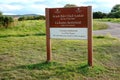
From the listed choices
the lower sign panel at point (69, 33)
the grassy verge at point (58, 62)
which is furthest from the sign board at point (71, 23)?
the grassy verge at point (58, 62)

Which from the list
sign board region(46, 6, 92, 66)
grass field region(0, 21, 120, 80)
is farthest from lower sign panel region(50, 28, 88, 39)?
grass field region(0, 21, 120, 80)

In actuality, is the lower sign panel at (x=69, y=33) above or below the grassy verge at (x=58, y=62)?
above

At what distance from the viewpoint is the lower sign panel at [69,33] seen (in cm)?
916

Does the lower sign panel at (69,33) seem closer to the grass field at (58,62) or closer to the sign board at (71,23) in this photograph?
the sign board at (71,23)

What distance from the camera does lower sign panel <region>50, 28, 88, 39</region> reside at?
9.16 metres

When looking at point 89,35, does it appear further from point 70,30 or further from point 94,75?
point 94,75

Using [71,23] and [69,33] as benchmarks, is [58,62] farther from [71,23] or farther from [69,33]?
[71,23]

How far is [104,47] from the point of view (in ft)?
37.9

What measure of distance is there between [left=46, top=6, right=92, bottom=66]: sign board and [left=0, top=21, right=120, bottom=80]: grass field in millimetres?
593

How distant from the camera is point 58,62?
376 inches

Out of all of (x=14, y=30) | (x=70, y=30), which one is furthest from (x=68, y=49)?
(x=14, y=30)

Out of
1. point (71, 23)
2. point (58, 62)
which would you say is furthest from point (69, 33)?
point (58, 62)

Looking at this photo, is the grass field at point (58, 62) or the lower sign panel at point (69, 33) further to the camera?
the lower sign panel at point (69, 33)

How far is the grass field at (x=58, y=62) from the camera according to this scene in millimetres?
8526
